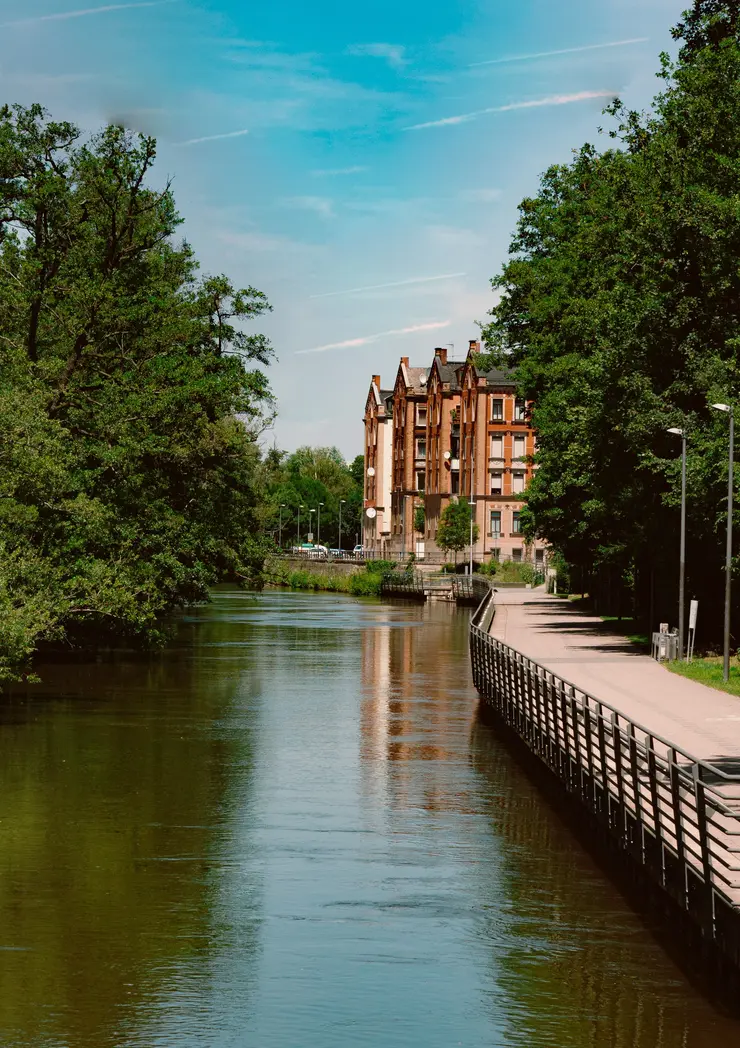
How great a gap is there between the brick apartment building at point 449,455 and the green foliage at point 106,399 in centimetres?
5487

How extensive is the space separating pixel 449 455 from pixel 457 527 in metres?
10.8

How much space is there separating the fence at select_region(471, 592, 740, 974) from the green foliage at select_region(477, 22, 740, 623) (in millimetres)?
14658

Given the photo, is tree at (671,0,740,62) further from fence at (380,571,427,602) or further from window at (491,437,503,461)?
window at (491,437,503,461)

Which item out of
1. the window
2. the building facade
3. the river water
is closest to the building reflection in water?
the river water

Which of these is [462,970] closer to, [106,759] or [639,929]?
[639,929]

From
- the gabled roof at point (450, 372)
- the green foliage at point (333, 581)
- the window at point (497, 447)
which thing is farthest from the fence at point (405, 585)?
the gabled roof at point (450, 372)

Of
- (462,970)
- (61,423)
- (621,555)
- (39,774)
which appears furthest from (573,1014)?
(621,555)

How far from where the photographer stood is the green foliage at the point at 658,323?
39.8m

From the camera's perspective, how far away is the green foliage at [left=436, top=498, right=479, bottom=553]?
11831cm

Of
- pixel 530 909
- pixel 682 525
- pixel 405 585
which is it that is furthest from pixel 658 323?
pixel 405 585

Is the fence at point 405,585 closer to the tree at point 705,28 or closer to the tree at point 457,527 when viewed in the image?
the tree at point 457,527

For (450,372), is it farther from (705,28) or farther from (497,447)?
(705,28)

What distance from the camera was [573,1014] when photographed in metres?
13.0

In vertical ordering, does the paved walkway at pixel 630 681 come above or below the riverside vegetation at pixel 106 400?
below
